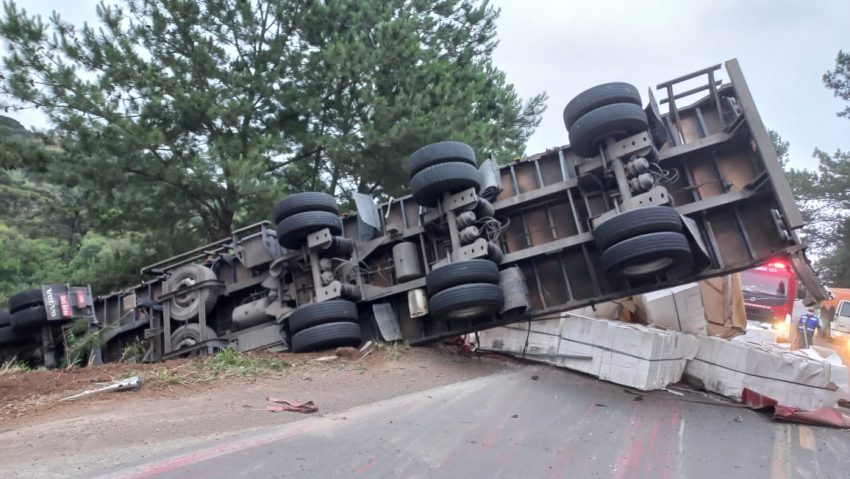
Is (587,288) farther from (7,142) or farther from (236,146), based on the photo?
(7,142)

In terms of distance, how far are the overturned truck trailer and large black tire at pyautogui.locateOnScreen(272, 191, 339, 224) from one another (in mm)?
26

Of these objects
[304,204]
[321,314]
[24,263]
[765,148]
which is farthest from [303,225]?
[24,263]

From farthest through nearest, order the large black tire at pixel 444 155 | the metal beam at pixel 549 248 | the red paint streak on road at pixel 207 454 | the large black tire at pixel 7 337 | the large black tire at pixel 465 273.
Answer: the large black tire at pixel 7 337, the large black tire at pixel 444 155, the metal beam at pixel 549 248, the large black tire at pixel 465 273, the red paint streak on road at pixel 207 454

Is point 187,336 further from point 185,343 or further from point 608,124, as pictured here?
point 608,124

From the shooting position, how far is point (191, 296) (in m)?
7.89

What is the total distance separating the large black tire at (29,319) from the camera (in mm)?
8336

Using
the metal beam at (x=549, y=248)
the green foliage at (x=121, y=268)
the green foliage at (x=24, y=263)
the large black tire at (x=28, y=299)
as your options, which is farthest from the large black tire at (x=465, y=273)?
the green foliage at (x=24, y=263)

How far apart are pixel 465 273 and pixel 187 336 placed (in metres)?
4.25

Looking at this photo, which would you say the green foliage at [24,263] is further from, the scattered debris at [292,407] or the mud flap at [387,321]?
the scattered debris at [292,407]

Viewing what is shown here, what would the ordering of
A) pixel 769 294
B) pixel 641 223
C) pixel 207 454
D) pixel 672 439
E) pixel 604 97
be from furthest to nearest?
pixel 769 294
pixel 604 97
pixel 641 223
pixel 672 439
pixel 207 454

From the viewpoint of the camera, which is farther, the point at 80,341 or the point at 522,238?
the point at 80,341

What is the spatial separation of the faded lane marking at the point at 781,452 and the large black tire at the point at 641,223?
194 centimetres

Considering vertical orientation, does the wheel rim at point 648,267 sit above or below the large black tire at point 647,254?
below

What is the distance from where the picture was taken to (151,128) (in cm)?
1053
